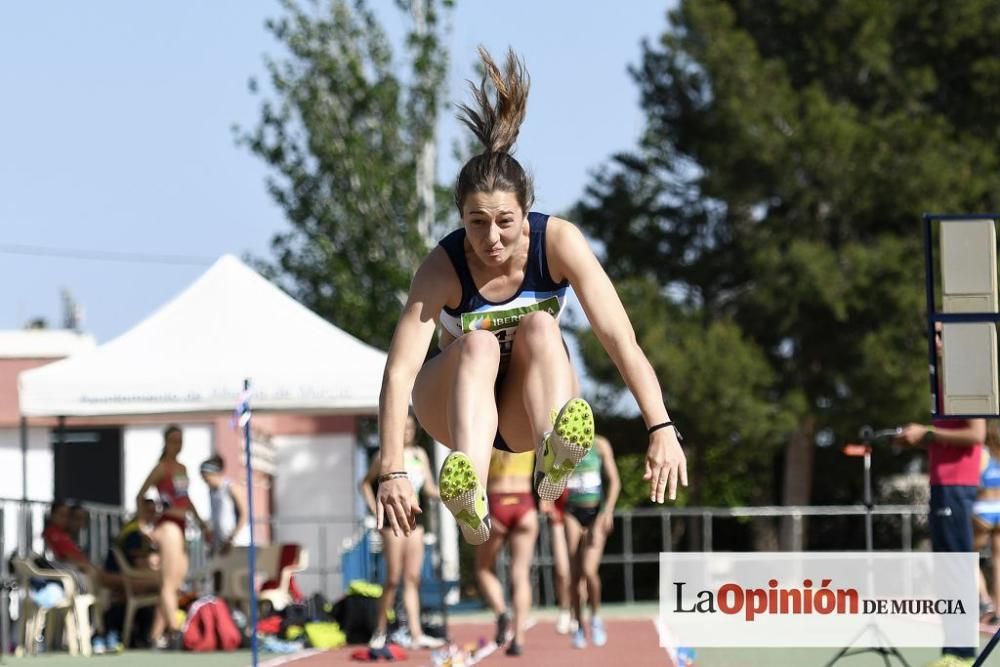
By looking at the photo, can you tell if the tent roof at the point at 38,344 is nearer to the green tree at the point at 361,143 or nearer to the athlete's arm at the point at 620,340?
the green tree at the point at 361,143

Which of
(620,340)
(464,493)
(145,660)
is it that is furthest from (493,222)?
(145,660)

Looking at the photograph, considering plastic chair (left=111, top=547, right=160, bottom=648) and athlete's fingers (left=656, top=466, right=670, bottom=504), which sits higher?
athlete's fingers (left=656, top=466, right=670, bottom=504)

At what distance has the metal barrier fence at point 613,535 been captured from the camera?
661 inches

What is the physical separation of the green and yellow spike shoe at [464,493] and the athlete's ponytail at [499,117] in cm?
86

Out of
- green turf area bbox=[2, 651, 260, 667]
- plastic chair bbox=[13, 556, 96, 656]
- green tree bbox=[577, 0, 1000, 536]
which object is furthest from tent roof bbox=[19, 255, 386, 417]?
green tree bbox=[577, 0, 1000, 536]

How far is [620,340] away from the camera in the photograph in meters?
5.79

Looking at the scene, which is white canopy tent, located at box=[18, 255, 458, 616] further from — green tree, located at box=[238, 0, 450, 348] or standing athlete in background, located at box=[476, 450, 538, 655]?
green tree, located at box=[238, 0, 450, 348]

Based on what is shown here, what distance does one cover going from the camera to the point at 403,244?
28.8m

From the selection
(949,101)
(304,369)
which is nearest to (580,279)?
(304,369)

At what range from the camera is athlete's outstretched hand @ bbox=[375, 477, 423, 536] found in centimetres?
566

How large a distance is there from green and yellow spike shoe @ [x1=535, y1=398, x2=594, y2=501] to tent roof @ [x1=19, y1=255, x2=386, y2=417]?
7173mm

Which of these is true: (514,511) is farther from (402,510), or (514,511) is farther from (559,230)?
(402,510)

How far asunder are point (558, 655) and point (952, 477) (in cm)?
313

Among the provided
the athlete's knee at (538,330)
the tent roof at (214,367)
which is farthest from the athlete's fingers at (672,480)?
the tent roof at (214,367)
